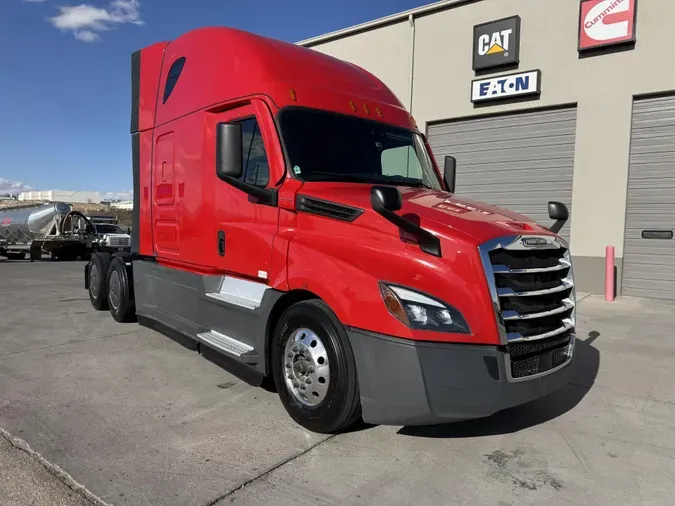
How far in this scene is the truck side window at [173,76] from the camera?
18.7 feet

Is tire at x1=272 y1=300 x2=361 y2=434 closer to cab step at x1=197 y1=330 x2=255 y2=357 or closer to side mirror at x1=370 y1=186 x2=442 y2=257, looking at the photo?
cab step at x1=197 y1=330 x2=255 y2=357

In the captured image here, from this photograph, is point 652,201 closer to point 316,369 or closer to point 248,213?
point 248,213

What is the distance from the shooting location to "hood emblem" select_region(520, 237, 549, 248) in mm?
3336

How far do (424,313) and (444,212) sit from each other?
80 cm

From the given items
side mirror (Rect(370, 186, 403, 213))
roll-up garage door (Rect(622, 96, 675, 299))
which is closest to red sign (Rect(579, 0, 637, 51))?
roll-up garage door (Rect(622, 96, 675, 299))

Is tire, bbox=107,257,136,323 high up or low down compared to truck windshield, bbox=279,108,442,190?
down

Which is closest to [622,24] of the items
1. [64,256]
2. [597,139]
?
[597,139]

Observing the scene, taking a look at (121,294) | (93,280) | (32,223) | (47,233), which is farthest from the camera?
(32,223)

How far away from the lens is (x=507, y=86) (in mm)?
11844

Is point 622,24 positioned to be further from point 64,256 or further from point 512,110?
point 64,256

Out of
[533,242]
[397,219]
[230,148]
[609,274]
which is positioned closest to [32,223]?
[230,148]

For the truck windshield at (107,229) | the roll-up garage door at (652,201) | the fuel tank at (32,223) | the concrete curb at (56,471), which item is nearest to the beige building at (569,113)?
the roll-up garage door at (652,201)

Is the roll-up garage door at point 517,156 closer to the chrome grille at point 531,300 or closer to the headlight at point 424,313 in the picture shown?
the chrome grille at point 531,300

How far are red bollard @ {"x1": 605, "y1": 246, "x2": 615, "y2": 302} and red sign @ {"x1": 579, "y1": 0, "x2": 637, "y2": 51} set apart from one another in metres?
4.32
